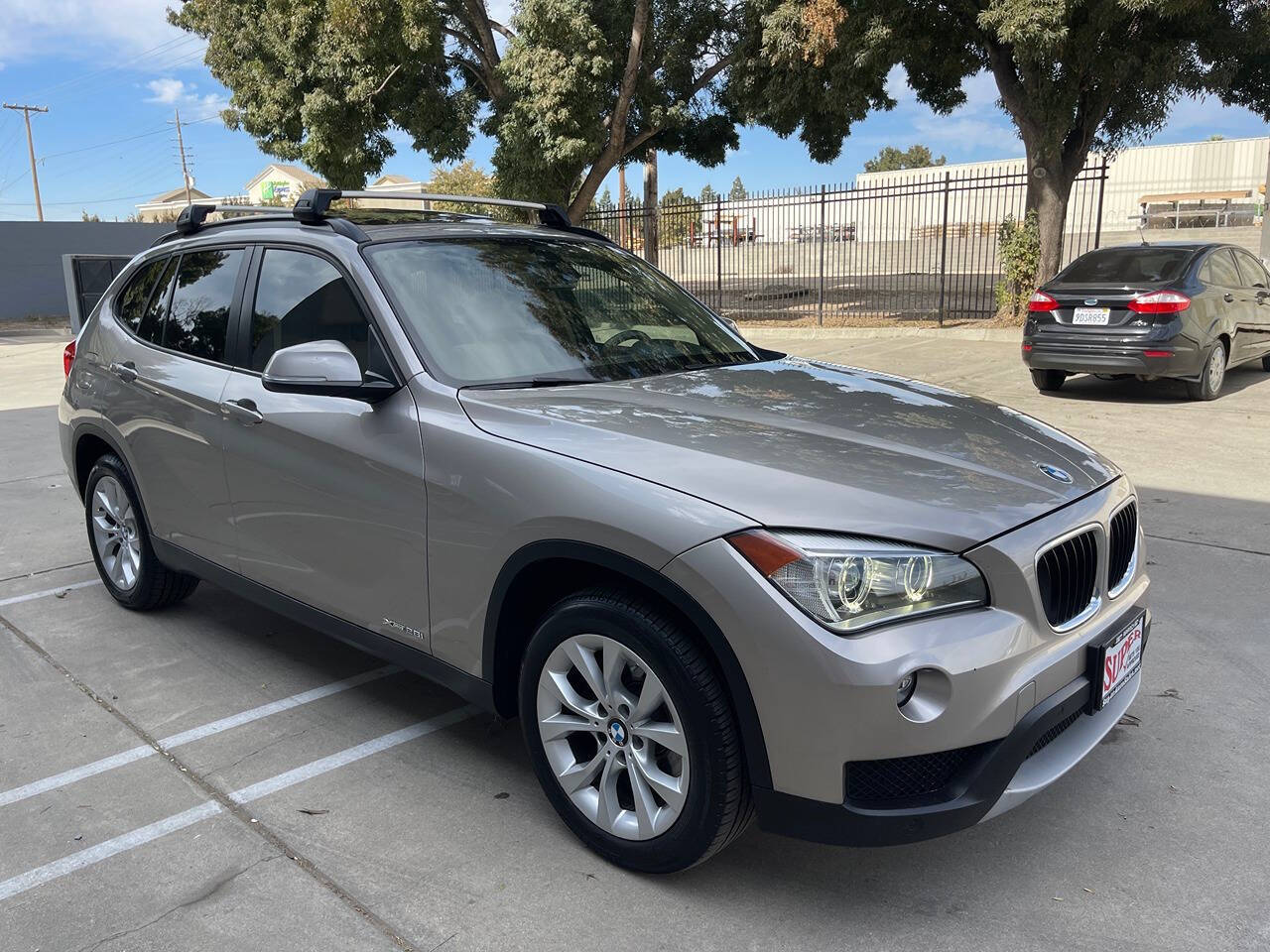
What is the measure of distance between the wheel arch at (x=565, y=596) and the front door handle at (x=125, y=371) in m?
2.47

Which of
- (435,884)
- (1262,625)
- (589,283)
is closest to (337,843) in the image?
(435,884)

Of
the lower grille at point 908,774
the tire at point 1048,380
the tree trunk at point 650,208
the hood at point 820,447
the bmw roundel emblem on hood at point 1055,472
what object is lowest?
the tire at point 1048,380

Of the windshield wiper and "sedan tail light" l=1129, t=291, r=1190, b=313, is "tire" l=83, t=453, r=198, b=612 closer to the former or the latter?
the windshield wiper

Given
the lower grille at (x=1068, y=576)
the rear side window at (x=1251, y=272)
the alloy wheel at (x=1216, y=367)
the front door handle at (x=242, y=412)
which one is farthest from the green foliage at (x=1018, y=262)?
the front door handle at (x=242, y=412)

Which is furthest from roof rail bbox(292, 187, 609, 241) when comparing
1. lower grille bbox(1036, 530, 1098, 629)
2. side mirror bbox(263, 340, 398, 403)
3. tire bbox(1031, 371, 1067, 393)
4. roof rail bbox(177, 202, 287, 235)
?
tire bbox(1031, 371, 1067, 393)

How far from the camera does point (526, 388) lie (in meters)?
3.24

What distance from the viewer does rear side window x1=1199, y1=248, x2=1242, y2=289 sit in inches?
390

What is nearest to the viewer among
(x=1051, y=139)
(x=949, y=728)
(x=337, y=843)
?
(x=949, y=728)

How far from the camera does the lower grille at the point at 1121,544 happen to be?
2906mm

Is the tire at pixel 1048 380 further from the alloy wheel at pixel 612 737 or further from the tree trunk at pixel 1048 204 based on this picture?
the alloy wheel at pixel 612 737

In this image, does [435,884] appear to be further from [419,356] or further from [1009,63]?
[1009,63]

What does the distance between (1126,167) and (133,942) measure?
59617mm

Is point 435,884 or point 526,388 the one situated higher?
point 526,388

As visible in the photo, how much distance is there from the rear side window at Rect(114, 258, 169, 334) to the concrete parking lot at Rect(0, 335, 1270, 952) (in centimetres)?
142
